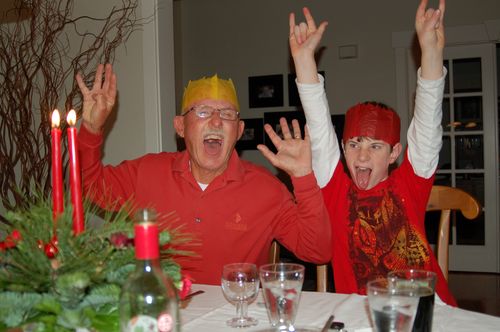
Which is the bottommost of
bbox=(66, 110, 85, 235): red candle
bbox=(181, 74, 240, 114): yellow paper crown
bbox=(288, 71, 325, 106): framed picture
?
bbox=(66, 110, 85, 235): red candle

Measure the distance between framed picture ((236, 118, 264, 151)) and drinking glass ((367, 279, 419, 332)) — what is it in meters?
4.68

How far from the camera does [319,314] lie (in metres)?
1.14

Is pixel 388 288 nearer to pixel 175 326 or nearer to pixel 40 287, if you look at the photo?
pixel 175 326

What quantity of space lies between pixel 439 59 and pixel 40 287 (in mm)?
1324

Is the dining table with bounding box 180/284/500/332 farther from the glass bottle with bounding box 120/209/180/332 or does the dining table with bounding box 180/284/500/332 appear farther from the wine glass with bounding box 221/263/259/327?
the glass bottle with bounding box 120/209/180/332

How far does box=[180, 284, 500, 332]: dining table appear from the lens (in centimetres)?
104

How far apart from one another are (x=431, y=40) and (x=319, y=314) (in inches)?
37.2

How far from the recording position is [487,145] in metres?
4.85

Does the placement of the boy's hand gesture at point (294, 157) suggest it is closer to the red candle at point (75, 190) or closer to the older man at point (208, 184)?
the older man at point (208, 184)

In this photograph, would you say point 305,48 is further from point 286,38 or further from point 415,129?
point 286,38

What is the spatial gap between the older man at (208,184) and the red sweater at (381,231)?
0.58ft

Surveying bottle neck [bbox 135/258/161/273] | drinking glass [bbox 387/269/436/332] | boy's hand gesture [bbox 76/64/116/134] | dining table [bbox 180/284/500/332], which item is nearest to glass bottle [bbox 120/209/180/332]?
bottle neck [bbox 135/258/161/273]

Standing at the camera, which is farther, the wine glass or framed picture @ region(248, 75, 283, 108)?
framed picture @ region(248, 75, 283, 108)

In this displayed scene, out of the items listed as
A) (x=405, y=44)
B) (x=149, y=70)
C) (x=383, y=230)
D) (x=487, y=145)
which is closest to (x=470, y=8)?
(x=405, y=44)
